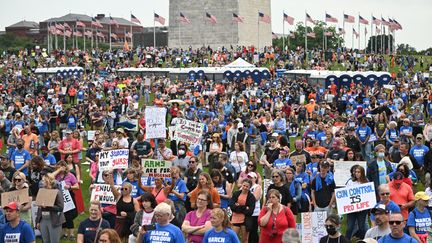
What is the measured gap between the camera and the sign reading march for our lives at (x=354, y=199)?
42.2ft

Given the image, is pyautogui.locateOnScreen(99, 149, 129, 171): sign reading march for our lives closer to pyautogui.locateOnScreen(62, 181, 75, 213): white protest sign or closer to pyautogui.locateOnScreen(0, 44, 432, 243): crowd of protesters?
pyautogui.locateOnScreen(0, 44, 432, 243): crowd of protesters

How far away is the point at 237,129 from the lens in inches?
936

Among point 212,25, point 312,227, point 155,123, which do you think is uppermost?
point 212,25

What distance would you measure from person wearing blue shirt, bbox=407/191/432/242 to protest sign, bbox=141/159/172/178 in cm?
464

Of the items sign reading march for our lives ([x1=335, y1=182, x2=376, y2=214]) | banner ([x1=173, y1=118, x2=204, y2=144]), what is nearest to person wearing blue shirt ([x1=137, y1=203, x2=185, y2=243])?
sign reading march for our lives ([x1=335, y1=182, x2=376, y2=214])

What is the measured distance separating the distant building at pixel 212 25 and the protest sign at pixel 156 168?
7965 centimetres

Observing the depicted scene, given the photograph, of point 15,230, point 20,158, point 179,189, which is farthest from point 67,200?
point 15,230

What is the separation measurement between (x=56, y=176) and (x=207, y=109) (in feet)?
56.8

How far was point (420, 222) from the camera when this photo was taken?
11.4m

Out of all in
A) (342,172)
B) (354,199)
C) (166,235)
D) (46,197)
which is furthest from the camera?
(342,172)

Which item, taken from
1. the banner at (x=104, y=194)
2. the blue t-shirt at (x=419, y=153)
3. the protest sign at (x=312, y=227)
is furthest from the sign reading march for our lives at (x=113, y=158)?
the blue t-shirt at (x=419, y=153)

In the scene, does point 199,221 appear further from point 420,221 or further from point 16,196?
point 16,196

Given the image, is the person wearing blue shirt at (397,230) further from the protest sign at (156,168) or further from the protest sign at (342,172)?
the protest sign at (156,168)

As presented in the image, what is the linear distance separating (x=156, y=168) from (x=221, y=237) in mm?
4925
